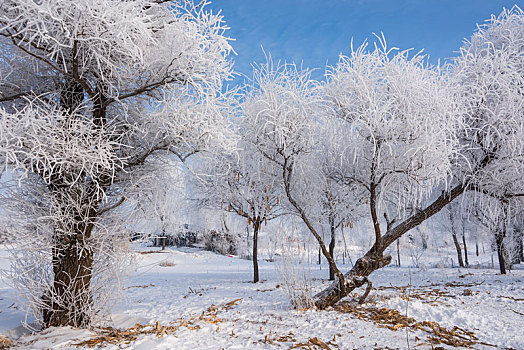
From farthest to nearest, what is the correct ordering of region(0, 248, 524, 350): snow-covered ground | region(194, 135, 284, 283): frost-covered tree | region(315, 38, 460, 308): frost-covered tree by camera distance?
region(194, 135, 284, 283): frost-covered tree, region(315, 38, 460, 308): frost-covered tree, region(0, 248, 524, 350): snow-covered ground

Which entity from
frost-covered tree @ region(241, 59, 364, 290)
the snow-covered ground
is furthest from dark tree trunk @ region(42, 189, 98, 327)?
frost-covered tree @ region(241, 59, 364, 290)

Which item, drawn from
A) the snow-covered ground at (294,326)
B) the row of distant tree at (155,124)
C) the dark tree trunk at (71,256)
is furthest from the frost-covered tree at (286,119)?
the dark tree trunk at (71,256)

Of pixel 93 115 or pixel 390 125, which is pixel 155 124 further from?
pixel 390 125

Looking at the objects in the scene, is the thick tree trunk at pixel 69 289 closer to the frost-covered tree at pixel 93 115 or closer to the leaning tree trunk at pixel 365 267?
the frost-covered tree at pixel 93 115

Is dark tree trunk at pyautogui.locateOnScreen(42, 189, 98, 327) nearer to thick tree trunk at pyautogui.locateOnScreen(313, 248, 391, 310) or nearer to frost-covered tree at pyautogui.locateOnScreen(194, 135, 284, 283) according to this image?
thick tree trunk at pyautogui.locateOnScreen(313, 248, 391, 310)

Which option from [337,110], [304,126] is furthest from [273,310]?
[337,110]

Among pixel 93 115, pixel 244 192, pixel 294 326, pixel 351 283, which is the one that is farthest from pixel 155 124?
pixel 244 192

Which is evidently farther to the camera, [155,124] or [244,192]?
[244,192]

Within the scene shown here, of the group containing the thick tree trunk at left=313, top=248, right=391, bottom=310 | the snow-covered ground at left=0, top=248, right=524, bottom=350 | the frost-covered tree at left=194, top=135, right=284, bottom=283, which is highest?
the frost-covered tree at left=194, top=135, right=284, bottom=283

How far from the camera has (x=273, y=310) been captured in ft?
18.1

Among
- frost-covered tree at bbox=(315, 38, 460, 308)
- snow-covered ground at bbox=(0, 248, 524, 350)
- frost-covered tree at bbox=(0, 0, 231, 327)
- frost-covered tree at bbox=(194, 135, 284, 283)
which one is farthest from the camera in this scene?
frost-covered tree at bbox=(194, 135, 284, 283)

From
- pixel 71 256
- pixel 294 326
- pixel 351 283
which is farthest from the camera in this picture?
pixel 351 283

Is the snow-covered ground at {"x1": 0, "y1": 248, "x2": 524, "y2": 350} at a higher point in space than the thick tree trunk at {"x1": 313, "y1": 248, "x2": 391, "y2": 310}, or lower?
lower

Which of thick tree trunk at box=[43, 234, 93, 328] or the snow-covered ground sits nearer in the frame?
the snow-covered ground
